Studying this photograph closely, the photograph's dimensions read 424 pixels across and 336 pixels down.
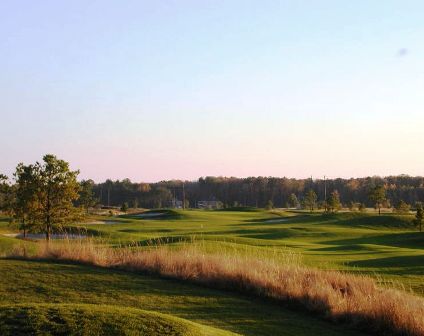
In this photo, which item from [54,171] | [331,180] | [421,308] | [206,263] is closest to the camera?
[421,308]

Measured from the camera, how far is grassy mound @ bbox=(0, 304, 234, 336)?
6.36 meters

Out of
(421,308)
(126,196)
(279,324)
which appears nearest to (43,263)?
(279,324)

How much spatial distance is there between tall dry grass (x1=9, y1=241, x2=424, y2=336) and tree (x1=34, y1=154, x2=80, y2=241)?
11.2 metres

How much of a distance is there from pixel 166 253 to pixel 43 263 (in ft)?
10.5

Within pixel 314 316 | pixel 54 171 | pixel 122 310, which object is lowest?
pixel 314 316

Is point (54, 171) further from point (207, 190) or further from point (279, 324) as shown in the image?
point (207, 190)

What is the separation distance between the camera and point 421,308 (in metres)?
9.97

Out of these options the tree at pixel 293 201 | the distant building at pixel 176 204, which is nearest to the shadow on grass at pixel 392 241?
the tree at pixel 293 201

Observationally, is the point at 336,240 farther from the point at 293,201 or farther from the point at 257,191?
the point at 257,191

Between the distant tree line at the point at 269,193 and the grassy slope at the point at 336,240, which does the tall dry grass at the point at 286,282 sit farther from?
the distant tree line at the point at 269,193

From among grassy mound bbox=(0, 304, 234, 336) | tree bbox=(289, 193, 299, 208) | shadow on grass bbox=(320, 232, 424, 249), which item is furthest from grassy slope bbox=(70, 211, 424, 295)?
tree bbox=(289, 193, 299, 208)

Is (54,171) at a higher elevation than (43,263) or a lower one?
higher

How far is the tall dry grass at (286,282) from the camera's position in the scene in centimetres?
1014

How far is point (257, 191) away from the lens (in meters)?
120
